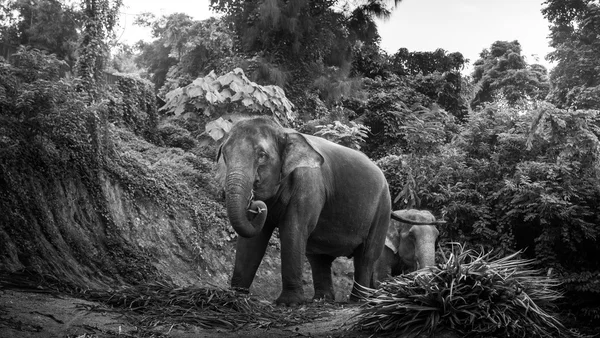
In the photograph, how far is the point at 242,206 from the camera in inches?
321

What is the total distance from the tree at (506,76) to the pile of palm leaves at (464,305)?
92.5ft

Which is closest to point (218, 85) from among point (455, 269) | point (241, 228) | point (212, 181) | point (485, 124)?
point (212, 181)

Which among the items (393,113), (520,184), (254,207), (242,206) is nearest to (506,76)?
(393,113)

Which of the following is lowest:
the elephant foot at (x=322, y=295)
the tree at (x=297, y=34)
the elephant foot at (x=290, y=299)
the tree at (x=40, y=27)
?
the elephant foot at (x=322, y=295)

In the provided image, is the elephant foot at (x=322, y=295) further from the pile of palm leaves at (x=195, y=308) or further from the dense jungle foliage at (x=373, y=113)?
the dense jungle foliage at (x=373, y=113)

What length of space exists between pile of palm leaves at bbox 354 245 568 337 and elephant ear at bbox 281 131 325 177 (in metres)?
2.45

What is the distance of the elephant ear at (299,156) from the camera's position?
9.20 meters

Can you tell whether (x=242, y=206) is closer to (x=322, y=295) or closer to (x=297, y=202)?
(x=297, y=202)

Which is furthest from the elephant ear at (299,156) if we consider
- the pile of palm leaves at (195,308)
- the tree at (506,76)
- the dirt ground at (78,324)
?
the tree at (506,76)

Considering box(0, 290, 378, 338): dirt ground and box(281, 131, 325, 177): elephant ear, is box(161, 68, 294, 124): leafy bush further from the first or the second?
box(0, 290, 378, 338): dirt ground

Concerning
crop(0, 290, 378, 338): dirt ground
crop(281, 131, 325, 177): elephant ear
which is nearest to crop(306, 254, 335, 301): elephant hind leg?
crop(281, 131, 325, 177): elephant ear

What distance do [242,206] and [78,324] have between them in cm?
243

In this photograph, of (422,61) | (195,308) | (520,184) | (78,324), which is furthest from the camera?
(422,61)

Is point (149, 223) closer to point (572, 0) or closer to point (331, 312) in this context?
point (331, 312)
